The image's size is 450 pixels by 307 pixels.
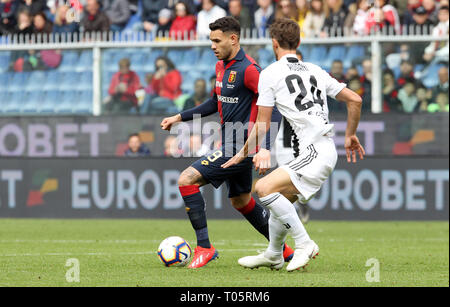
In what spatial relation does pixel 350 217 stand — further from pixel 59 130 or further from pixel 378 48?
pixel 59 130

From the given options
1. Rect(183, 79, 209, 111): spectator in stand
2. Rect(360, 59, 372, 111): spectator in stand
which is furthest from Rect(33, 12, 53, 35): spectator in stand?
Rect(360, 59, 372, 111): spectator in stand

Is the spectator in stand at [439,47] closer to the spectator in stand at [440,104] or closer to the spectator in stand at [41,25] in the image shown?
the spectator in stand at [440,104]

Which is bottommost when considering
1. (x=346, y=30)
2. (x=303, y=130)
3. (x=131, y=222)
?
(x=131, y=222)

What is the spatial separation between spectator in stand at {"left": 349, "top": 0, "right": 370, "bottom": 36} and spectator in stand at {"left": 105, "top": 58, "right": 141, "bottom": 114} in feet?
13.0

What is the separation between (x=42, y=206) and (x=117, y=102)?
229 cm

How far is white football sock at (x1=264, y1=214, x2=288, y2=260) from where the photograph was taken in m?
8.45

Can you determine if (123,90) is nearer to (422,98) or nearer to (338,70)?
(338,70)

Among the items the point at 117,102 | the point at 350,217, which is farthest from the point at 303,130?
the point at 117,102

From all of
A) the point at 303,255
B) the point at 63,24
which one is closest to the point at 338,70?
the point at 63,24

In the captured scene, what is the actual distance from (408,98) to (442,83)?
Answer: 24.3 inches

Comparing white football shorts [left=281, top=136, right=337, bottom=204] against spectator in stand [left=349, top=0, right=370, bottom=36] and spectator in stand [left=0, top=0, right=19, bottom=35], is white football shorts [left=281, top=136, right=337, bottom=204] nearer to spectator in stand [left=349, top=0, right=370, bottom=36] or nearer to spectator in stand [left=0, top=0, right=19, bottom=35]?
spectator in stand [left=349, top=0, right=370, bottom=36]

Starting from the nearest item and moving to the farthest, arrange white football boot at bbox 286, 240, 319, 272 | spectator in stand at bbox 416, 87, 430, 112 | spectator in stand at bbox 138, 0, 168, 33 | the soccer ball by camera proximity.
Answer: white football boot at bbox 286, 240, 319, 272 < the soccer ball < spectator in stand at bbox 416, 87, 430, 112 < spectator in stand at bbox 138, 0, 168, 33

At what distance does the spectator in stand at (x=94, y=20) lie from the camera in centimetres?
1844

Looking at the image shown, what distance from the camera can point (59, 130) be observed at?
57.8 feet
